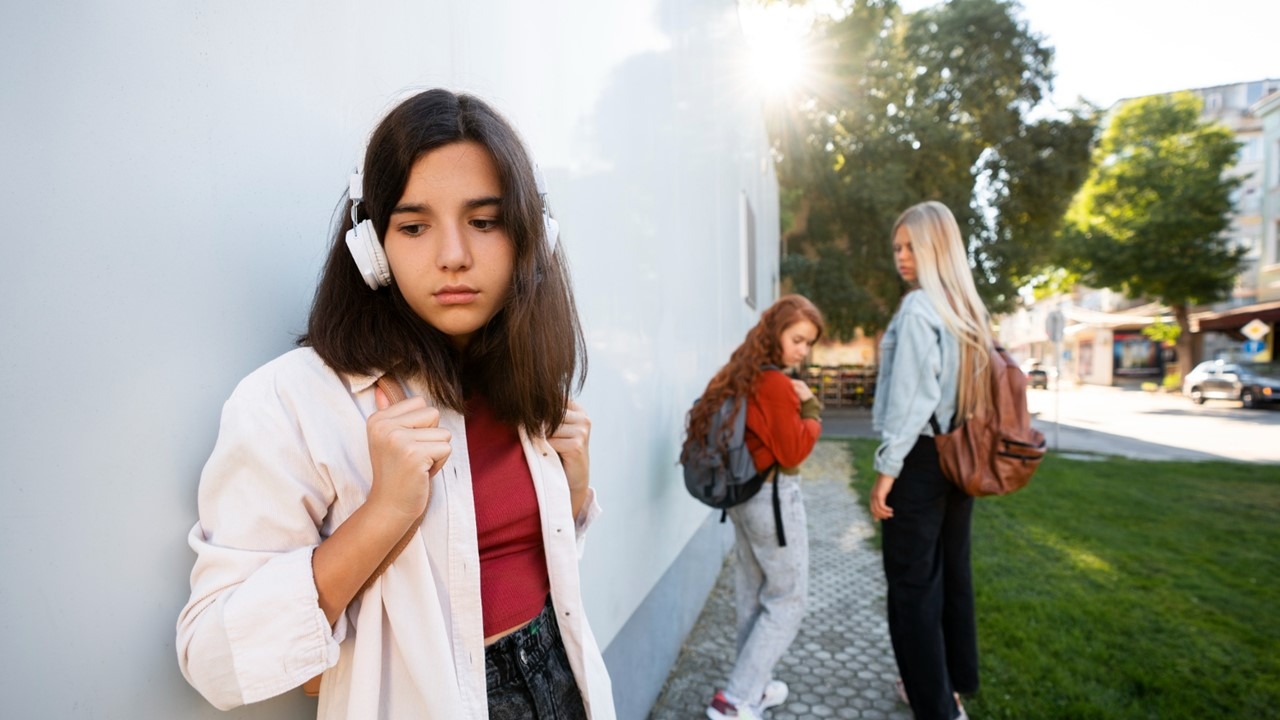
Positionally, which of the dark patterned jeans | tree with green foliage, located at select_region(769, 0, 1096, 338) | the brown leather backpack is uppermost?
tree with green foliage, located at select_region(769, 0, 1096, 338)

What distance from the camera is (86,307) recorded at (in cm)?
85

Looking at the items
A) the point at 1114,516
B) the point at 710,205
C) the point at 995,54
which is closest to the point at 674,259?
the point at 710,205

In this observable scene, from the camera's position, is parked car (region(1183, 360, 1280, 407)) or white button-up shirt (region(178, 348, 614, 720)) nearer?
white button-up shirt (region(178, 348, 614, 720))

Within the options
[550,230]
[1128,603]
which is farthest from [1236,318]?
[550,230]

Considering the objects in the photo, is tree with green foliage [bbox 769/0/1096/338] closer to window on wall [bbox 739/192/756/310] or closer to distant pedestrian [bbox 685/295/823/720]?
window on wall [bbox 739/192/756/310]

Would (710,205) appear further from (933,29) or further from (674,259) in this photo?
(933,29)

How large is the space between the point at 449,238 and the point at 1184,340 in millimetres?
36320

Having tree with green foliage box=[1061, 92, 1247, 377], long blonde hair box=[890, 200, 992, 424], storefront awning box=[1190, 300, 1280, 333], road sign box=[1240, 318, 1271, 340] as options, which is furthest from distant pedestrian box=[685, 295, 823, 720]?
storefront awning box=[1190, 300, 1280, 333]

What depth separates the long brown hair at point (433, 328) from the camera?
1.08m

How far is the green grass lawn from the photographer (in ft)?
11.3

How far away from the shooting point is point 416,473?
93 cm

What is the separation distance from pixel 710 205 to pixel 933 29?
16777 millimetres

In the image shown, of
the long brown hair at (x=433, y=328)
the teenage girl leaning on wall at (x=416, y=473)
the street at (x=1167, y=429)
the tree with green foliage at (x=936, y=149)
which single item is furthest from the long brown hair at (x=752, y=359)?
the tree with green foliage at (x=936, y=149)

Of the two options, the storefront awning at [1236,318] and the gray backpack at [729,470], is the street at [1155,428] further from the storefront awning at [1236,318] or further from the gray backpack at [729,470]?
the gray backpack at [729,470]
